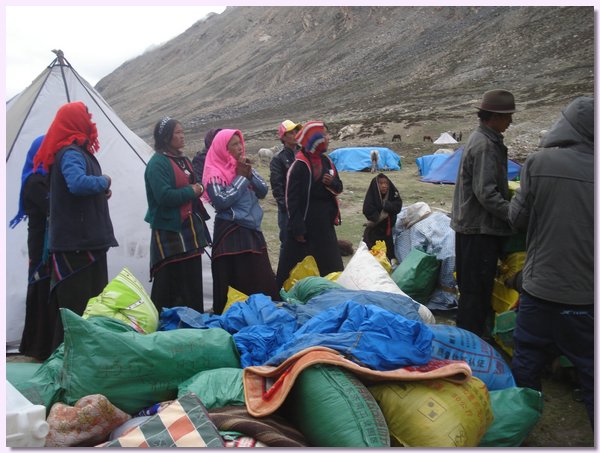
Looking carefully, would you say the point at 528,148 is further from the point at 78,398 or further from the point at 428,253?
the point at 78,398

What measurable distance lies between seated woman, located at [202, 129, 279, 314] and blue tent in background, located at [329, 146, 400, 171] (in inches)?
509

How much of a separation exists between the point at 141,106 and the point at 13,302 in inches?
2762

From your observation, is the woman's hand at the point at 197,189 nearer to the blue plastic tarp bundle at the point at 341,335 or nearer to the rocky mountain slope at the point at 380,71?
the blue plastic tarp bundle at the point at 341,335

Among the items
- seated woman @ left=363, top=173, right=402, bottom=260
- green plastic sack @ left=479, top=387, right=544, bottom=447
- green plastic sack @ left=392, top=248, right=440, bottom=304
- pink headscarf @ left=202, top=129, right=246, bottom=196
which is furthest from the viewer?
seated woman @ left=363, top=173, right=402, bottom=260

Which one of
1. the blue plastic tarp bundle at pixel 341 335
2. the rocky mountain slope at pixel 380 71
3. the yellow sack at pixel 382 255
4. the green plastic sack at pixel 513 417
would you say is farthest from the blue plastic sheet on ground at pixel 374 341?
the rocky mountain slope at pixel 380 71

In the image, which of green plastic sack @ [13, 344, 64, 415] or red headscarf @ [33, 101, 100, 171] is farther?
red headscarf @ [33, 101, 100, 171]

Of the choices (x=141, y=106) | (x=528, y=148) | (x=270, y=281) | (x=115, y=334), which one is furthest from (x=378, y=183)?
(x=141, y=106)

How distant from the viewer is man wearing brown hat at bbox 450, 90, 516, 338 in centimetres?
308

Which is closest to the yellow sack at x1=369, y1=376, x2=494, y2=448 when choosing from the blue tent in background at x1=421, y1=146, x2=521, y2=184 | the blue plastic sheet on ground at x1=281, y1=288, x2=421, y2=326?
the blue plastic sheet on ground at x1=281, y1=288, x2=421, y2=326

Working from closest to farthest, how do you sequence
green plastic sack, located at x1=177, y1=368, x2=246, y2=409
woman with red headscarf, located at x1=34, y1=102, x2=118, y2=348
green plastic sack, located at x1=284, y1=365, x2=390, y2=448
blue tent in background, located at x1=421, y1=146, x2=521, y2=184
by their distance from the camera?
green plastic sack, located at x1=284, y1=365, x2=390, y2=448, green plastic sack, located at x1=177, y1=368, x2=246, y2=409, woman with red headscarf, located at x1=34, y1=102, x2=118, y2=348, blue tent in background, located at x1=421, y1=146, x2=521, y2=184

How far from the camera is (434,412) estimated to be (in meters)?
2.15

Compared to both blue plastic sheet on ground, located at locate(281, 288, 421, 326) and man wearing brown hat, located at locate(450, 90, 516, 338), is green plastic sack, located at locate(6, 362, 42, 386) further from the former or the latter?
man wearing brown hat, located at locate(450, 90, 516, 338)

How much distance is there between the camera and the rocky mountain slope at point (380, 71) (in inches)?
1233

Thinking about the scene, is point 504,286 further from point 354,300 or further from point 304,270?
point 304,270
